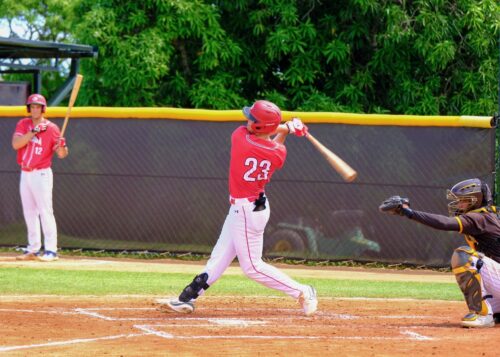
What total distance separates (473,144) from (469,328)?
5.65 meters

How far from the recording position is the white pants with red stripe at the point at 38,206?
509 inches

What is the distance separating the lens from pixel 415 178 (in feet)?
43.5

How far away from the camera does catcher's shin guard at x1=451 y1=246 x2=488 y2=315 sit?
7.73 m

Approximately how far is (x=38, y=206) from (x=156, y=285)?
2.97m

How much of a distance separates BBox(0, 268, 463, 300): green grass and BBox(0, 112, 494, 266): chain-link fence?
1.77 metres

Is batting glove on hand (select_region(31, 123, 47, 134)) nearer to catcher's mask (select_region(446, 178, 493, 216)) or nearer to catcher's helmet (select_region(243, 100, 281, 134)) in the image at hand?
catcher's helmet (select_region(243, 100, 281, 134))

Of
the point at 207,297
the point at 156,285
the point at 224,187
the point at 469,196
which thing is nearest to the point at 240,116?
the point at 224,187

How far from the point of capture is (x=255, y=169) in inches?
317

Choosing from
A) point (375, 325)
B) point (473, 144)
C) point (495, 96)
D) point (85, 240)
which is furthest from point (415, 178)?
point (375, 325)

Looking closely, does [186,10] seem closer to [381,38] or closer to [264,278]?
[381,38]

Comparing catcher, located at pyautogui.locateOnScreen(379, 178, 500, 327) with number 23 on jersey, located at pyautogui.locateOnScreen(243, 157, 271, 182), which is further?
number 23 on jersey, located at pyautogui.locateOnScreen(243, 157, 271, 182)

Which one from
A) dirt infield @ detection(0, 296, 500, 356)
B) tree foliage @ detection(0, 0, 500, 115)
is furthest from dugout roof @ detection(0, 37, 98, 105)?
dirt infield @ detection(0, 296, 500, 356)

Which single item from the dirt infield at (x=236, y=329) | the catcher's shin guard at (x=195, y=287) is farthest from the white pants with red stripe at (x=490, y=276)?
the catcher's shin guard at (x=195, y=287)

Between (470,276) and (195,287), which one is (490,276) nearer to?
(470,276)
